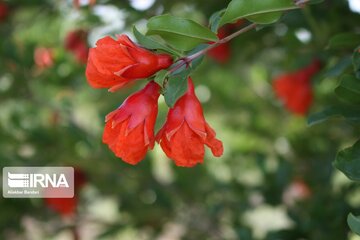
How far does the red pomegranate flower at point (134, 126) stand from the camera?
84cm

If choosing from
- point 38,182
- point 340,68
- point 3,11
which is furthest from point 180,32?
point 3,11

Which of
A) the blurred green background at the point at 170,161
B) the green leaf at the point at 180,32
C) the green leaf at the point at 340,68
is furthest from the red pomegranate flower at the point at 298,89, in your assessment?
the green leaf at the point at 180,32

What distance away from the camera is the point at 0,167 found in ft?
6.12

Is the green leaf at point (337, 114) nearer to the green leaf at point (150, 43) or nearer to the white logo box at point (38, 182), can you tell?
the green leaf at point (150, 43)

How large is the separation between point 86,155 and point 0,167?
389 mm

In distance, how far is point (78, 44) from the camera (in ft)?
7.15

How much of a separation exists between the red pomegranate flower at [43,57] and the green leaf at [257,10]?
1.33 meters

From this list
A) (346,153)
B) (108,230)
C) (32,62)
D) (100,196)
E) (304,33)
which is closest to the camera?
(346,153)

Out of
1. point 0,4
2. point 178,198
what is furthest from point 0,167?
point 178,198

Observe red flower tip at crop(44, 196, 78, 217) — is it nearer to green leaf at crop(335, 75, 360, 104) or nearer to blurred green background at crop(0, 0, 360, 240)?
blurred green background at crop(0, 0, 360, 240)

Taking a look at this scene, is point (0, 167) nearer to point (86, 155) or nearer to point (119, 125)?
point (86, 155)

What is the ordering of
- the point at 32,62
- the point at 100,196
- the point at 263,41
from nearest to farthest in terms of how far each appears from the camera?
the point at 263,41
the point at 32,62
the point at 100,196

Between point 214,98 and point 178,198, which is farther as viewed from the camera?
point 214,98

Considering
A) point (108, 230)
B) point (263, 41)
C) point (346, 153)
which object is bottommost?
point (346, 153)
